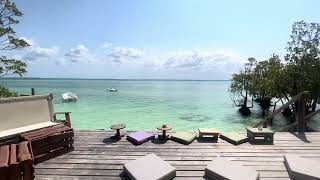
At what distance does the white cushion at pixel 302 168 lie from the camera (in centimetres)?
509

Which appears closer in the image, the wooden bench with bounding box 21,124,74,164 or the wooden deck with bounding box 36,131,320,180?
the wooden deck with bounding box 36,131,320,180

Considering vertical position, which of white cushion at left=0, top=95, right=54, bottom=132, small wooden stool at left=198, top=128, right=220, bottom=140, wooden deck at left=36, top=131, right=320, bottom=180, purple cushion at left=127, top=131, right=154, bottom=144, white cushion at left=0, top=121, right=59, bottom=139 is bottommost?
wooden deck at left=36, top=131, right=320, bottom=180

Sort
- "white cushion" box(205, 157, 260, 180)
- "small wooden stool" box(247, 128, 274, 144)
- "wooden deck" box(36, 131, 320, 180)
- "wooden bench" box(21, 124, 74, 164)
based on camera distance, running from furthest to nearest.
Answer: "small wooden stool" box(247, 128, 274, 144)
"wooden bench" box(21, 124, 74, 164)
"wooden deck" box(36, 131, 320, 180)
"white cushion" box(205, 157, 260, 180)

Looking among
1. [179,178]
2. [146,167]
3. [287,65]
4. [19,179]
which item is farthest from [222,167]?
[287,65]

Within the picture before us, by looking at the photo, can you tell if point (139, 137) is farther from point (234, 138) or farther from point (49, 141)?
point (234, 138)

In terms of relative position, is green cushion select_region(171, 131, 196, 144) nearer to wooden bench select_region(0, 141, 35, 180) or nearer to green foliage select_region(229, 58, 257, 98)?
wooden bench select_region(0, 141, 35, 180)

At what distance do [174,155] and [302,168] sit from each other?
3.07 metres

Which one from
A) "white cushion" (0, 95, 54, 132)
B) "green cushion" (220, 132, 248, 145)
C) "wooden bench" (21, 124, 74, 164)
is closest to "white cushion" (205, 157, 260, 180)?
"green cushion" (220, 132, 248, 145)

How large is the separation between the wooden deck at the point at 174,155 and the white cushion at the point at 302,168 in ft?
0.78

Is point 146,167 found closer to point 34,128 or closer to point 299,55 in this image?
point 34,128

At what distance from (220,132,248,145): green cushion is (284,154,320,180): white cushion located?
2016 mm

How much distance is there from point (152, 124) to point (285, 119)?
15.7 meters

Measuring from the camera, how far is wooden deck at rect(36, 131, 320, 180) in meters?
5.79

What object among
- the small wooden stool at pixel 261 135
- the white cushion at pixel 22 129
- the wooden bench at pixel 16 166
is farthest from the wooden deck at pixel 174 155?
the white cushion at pixel 22 129
